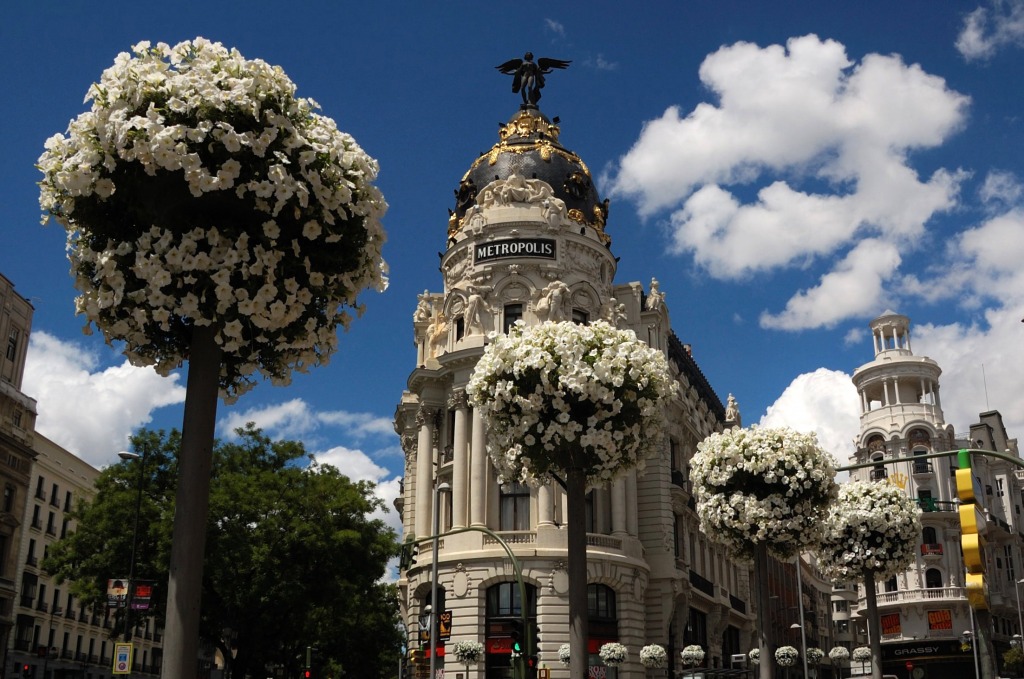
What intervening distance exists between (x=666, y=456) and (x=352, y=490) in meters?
19.3

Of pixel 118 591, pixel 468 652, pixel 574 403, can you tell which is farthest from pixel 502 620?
pixel 574 403

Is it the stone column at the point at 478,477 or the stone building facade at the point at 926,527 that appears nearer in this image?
the stone column at the point at 478,477

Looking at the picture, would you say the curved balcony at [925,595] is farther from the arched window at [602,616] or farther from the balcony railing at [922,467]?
the arched window at [602,616]

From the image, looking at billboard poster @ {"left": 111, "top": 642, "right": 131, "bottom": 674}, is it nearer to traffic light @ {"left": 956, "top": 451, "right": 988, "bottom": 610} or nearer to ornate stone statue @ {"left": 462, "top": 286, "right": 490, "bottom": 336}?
traffic light @ {"left": 956, "top": 451, "right": 988, "bottom": 610}

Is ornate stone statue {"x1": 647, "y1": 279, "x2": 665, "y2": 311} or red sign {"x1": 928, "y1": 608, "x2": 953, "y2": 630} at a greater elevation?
ornate stone statue {"x1": 647, "y1": 279, "x2": 665, "y2": 311}

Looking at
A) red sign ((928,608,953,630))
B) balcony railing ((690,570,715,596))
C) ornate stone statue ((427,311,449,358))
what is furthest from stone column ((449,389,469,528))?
red sign ((928,608,953,630))

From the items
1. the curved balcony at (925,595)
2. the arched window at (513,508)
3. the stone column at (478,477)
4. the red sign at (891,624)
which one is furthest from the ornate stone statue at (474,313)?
the red sign at (891,624)

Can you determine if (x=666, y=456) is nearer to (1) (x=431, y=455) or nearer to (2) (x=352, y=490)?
(1) (x=431, y=455)

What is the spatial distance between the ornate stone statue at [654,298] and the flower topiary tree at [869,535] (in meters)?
20.7

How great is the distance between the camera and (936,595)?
75250 millimetres

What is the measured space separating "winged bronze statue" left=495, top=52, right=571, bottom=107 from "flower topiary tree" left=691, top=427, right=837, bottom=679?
34862 mm

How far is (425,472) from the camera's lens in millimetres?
53469

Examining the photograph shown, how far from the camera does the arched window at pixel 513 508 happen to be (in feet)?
162

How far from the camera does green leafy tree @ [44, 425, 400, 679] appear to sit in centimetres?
4150
